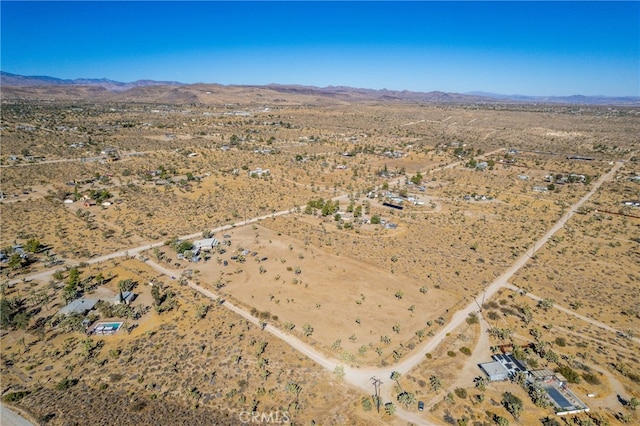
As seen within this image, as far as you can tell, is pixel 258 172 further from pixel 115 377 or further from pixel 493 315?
pixel 115 377

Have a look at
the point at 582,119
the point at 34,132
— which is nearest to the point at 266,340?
the point at 34,132

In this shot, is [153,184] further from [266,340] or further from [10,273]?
[266,340]

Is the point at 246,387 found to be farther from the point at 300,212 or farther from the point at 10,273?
the point at 300,212

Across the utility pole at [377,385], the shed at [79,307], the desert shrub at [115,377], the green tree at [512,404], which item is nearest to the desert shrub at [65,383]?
the desert shrub at [115,377]

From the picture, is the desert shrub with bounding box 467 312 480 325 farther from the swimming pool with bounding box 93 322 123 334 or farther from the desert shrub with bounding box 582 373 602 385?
the swimming pool with bounding box 93 322 123 334

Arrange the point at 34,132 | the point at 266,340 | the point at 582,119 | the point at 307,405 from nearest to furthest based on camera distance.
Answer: the point at 307,405
the point at 266,340
the point at 34,132
the point at 582,119

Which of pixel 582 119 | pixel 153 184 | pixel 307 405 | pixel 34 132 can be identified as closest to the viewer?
pixel 307 405

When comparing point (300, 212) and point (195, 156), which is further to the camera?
point (195, 156)

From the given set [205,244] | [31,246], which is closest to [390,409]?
[205,244]
